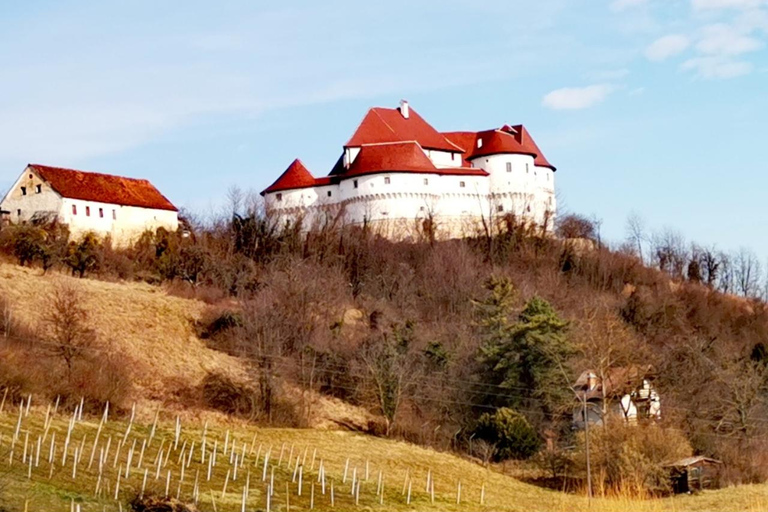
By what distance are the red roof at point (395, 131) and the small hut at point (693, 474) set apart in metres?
40.5

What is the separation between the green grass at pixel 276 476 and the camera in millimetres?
23094

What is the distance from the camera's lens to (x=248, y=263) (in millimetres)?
57844

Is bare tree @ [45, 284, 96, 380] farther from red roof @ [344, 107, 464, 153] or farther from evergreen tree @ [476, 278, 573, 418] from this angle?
red roof @ [344, 107, 464, 153]

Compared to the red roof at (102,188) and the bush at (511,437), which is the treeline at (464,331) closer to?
the bush at (511,437)

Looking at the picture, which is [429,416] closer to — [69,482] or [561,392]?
[561,392]

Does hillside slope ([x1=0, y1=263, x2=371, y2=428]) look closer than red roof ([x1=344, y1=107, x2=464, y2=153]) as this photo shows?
Yes

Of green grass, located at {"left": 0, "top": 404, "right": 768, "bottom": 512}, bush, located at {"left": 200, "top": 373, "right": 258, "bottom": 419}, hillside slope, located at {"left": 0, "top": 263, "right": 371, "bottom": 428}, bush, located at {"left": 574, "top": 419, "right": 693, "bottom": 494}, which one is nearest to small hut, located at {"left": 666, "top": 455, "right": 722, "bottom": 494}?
bush, located at {"left": 574, "top": 419, "right": 693, "bottom": 494}

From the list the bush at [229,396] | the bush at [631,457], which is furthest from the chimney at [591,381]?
the bush at [229,396]

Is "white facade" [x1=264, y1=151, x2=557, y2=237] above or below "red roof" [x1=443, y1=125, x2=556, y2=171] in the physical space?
below

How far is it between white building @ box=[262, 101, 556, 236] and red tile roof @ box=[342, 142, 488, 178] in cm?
6

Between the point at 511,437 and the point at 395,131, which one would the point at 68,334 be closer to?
the point at 511,437

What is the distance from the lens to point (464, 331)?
49.1 meters

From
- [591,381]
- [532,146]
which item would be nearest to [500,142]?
[532,146]

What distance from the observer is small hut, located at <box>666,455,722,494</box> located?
33.3 meters
